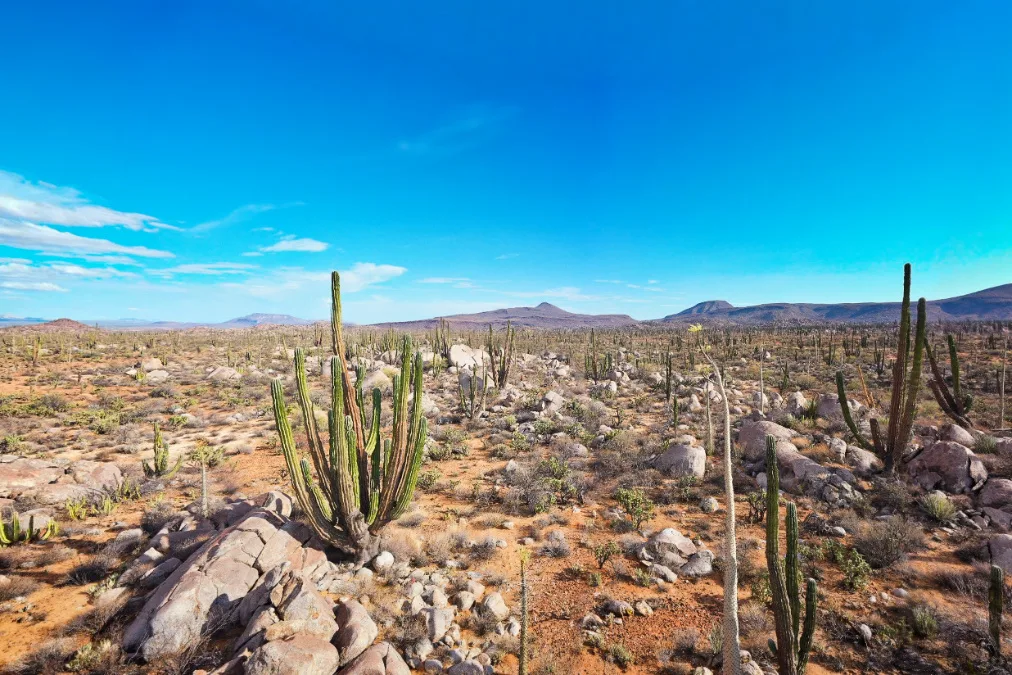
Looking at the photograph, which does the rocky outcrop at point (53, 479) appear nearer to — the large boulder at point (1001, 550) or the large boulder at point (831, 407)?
the large boulder at point (1001, 550)

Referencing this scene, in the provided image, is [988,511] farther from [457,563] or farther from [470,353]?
[470,353]

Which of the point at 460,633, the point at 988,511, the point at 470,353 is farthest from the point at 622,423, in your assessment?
the point at 470,353

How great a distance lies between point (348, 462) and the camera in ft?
20.2

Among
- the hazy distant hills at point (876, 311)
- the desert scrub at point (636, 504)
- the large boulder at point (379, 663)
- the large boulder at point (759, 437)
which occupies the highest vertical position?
the hazy distant hills at point (876, 311)

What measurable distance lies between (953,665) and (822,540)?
96.2 inches

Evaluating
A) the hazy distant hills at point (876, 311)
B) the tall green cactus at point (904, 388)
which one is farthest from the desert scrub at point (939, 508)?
the hazy distant hills at point (876, 311)

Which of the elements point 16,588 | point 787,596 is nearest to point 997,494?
point 787,596

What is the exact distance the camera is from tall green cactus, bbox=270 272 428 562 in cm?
602

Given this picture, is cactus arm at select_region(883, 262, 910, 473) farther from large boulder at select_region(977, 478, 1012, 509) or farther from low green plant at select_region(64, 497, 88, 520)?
low green plant at select_region(64, 497, 88, 520)

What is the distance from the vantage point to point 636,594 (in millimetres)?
5773

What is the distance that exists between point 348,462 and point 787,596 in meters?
5.66

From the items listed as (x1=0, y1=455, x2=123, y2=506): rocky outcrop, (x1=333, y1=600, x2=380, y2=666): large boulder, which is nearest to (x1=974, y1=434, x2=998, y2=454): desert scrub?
(x1=333, y1=600, x2=380, y2=666): large boulder

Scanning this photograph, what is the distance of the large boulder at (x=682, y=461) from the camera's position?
31.8 feet

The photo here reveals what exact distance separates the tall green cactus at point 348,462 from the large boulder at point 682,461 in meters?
6.43
